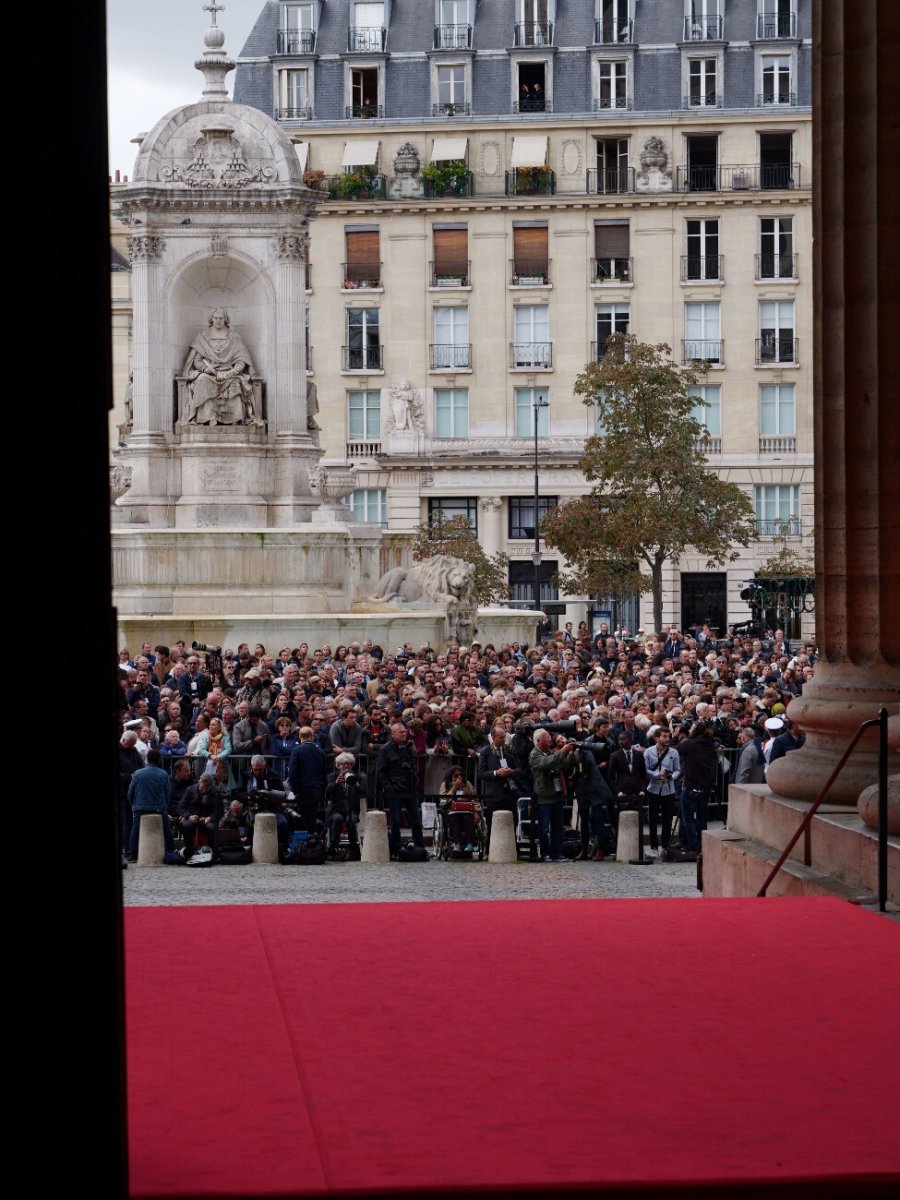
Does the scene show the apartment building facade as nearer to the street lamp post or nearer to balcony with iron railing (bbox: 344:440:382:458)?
balcony with iron railing (bbox: 344:440:382:458)

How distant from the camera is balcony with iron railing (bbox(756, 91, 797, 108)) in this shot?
73.8 meters

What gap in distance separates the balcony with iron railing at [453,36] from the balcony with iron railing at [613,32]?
458 cm

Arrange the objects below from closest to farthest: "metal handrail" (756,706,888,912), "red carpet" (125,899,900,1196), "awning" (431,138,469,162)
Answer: "red carpet" (125,899,900,1196)
"metal handrail" (756,706,888,912)
"awning" (431,138,469,162)

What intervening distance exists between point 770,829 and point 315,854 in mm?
8807

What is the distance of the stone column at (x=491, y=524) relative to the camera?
2844 inches

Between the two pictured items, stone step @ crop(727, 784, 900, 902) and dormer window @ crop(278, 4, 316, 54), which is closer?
stone step @ crop(727, 784, 900, 902)

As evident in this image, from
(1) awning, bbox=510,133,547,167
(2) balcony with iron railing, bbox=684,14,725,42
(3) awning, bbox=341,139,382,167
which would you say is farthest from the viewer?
(2) balcony with iron railing, bbox=684,14,725,42

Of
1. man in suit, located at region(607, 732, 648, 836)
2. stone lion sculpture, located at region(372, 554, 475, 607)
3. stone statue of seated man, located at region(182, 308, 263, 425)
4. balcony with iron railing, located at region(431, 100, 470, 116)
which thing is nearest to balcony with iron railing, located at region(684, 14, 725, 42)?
balcony with iron railing, located at region(431, 100, 470, 116)

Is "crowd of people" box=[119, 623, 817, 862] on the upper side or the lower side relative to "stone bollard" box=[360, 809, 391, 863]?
upper

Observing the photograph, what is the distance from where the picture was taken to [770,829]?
12938 millimetres

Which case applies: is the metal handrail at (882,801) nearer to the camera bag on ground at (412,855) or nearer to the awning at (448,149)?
the camera bag on ground at (412,855)

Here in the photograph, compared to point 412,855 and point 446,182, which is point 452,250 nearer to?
point 446,182

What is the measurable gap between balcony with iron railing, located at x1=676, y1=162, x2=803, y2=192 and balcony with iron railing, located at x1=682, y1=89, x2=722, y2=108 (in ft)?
6.96

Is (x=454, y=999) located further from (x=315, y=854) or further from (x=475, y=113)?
(x=475, y=113)
